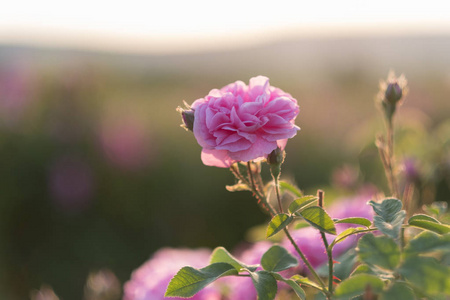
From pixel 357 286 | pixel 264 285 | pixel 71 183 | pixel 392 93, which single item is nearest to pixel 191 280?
pixel 264 285

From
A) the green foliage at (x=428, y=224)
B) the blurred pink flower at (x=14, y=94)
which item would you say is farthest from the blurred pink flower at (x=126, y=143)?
the green foliage at (x=428, y=224)

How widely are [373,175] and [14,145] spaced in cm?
214

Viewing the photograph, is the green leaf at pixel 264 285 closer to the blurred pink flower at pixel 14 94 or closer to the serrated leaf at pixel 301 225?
the serrated leaf at pixel 301 225

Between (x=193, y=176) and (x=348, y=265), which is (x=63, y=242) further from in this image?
(x=348, y=265)

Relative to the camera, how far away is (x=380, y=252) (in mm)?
439

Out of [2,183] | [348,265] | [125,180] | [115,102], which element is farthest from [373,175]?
[115,102]

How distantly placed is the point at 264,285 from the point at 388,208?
14 cm

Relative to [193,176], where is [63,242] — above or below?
below

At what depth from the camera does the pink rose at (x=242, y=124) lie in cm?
57

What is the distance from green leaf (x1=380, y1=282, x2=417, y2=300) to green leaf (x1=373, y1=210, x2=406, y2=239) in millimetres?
50

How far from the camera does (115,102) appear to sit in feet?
11.6

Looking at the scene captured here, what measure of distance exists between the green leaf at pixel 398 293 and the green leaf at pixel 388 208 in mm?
89

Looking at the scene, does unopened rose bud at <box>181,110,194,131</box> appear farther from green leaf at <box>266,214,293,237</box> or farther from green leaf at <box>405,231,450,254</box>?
green leaf at <box>405,231,450,254</box>

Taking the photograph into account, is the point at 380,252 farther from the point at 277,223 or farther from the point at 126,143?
the point at 126,143
